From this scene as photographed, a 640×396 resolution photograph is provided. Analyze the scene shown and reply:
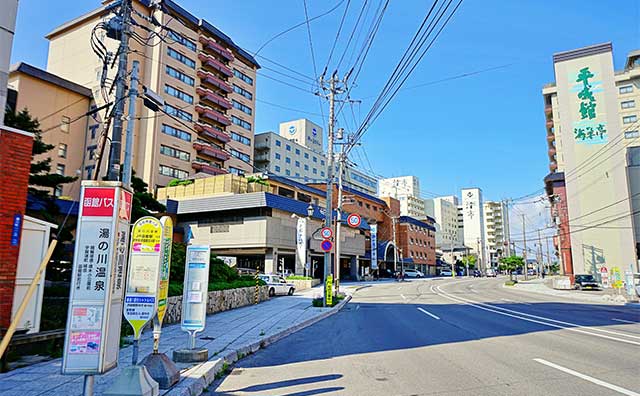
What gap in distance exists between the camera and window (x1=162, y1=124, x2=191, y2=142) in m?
50.6

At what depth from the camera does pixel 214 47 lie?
59.3 metres

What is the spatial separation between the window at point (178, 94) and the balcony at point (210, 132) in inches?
135

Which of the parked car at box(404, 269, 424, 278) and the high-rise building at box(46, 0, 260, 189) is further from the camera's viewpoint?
the parked car at box(404, 269, 424, 278)

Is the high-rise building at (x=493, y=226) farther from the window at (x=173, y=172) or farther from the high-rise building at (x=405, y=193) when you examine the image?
the window at (x=173, y=172)

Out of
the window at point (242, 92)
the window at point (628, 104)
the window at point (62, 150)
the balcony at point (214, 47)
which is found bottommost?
the window at point (62, 150)

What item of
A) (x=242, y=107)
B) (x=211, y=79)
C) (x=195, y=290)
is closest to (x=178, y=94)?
(x=211, y=79)

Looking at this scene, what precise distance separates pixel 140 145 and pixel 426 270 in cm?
6071

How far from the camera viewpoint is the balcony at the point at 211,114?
56.2 metres

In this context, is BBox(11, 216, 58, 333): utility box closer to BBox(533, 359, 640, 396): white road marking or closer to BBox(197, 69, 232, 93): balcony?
BBox(533, 359, 640, 396): white road marking

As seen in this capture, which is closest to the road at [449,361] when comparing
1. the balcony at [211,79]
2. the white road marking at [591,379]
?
the white road marking at [591,379]

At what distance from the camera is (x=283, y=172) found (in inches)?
3130

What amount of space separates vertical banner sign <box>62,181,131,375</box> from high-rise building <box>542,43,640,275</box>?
48276mm

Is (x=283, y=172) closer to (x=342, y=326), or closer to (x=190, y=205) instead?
(x=190, y=205)

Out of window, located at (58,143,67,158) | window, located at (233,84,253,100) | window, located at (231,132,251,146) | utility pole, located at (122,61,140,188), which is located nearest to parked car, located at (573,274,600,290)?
utility pole, located at (122,61,140,188)
